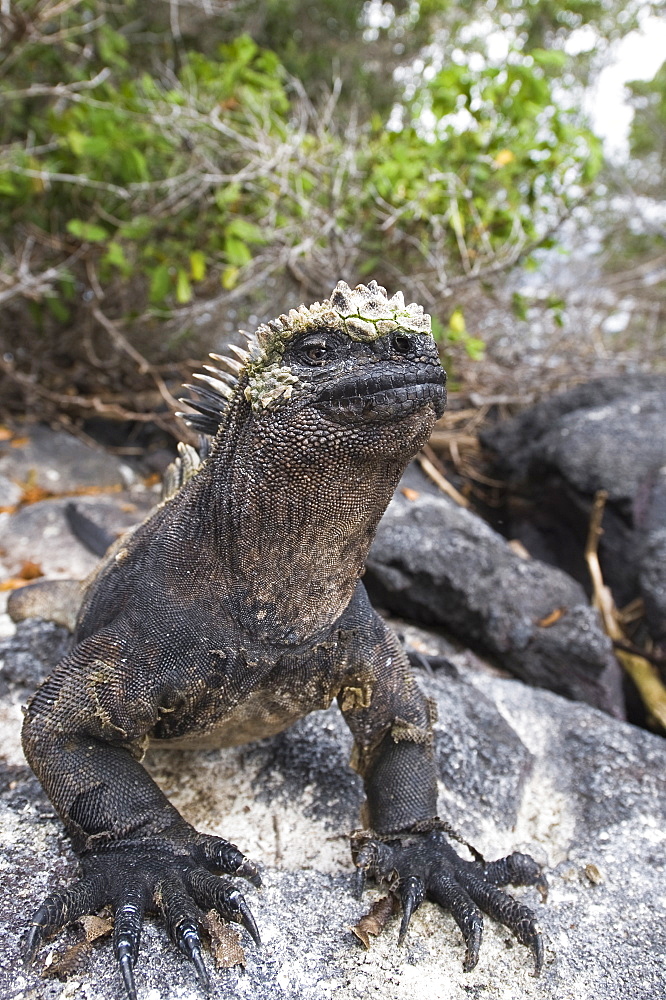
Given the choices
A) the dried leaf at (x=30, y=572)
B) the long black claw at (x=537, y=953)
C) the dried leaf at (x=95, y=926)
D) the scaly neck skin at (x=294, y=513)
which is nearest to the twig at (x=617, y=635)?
the long black claw at (x=537, y=953)

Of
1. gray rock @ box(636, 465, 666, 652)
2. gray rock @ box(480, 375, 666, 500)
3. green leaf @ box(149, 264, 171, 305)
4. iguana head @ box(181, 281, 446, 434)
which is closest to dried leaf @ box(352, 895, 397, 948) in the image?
iguana head @ box(181, 281, 446, 434)

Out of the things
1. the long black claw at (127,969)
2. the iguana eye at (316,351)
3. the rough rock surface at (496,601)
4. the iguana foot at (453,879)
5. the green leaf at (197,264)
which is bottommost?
the long black claw at (127,969)

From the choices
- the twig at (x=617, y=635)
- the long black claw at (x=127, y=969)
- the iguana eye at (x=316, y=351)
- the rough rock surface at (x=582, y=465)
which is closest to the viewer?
the long black claw at (x=127, y=969)

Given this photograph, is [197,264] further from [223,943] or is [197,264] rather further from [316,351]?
[223,943]

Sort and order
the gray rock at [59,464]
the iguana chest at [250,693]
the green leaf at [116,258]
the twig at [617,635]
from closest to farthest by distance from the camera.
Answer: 1. the iguana chest at [250,693]
2. the twig at [617,635]
3. the green leaf at [116,258]
4. the gray rock at [59,464]

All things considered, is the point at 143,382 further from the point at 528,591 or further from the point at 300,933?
the point at 300,933

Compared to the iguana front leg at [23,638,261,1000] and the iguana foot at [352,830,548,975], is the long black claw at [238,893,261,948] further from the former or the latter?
the iguana foot at [352,830,548,975]

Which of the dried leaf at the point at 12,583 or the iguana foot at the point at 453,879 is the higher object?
the dried leaf at the point at 12,583

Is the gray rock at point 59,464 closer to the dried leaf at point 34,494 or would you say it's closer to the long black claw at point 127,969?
the dried leaf at point 34,494
